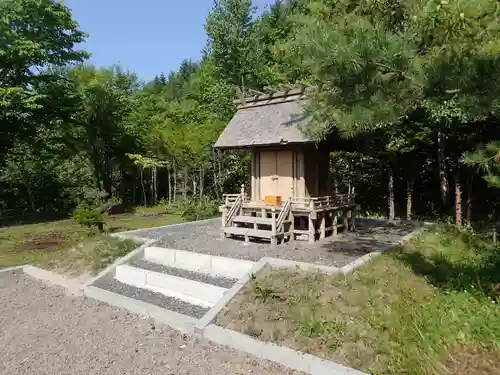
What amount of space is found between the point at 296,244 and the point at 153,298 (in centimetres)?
471

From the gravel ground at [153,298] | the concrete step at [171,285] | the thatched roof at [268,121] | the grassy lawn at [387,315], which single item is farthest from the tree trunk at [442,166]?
the gravel ground at [153,298]

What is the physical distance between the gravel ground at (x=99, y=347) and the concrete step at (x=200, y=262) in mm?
2447

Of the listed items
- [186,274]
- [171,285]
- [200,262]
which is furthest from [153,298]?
[200,262]

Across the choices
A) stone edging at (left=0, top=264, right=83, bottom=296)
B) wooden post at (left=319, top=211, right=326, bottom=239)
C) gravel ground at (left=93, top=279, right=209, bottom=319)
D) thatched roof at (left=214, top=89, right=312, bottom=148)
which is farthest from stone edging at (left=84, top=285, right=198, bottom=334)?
thatched roof at (left=214, top=89, right=312, bottom=148)

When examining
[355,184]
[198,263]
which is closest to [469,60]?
[198,263]

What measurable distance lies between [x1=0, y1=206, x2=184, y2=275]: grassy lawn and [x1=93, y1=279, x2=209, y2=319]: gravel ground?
3.78ft

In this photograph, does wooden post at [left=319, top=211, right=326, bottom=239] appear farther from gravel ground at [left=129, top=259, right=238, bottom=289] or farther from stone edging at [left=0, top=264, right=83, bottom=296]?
stone edging at [left=0, top=264, right=83, bottom=296]

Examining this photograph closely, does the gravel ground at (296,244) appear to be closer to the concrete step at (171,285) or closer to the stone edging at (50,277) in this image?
the concrete step at (171,285)

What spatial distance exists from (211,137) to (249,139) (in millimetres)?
12324

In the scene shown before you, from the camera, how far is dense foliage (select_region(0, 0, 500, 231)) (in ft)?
18.8

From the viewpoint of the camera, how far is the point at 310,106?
10500 mm

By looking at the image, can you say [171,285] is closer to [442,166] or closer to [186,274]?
[186,274]

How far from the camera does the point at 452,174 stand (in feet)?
61.3

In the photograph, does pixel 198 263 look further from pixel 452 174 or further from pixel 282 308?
pixel 452 174
